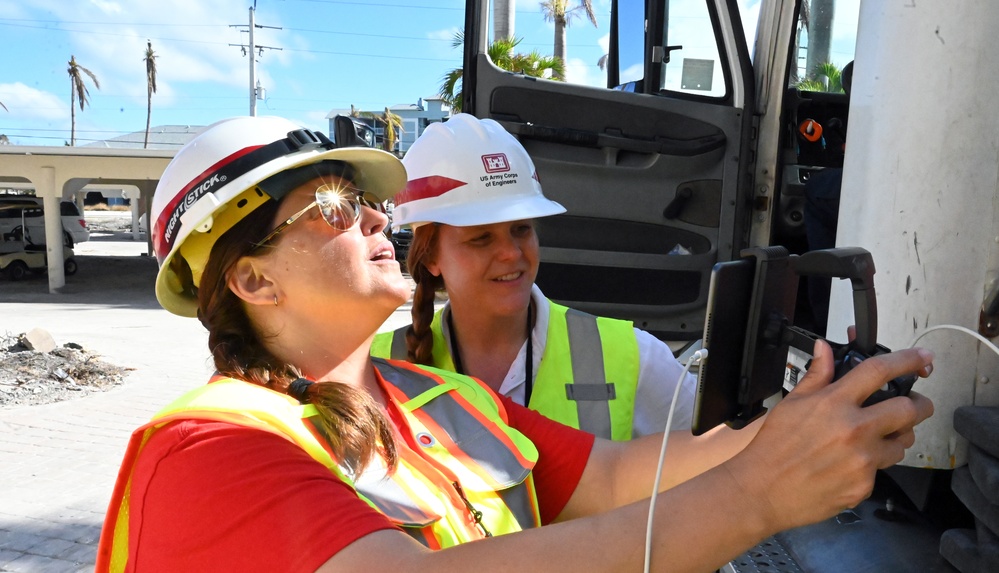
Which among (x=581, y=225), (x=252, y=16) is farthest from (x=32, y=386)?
(x=252, y=16)

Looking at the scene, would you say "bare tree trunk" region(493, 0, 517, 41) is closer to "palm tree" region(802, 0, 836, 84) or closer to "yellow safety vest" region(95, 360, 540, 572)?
"palm tree" region(802, 0, 836, 84)

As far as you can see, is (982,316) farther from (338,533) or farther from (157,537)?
(157,537)

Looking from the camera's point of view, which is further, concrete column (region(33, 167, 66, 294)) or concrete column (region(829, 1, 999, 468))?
concrete column (region(33, 167, 66, 294))

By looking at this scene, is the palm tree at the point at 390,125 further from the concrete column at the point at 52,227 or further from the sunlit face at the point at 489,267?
the sunlit face at the point at 489,267

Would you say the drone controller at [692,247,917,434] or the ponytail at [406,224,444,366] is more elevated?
the drone controller at [692,247,917,434]

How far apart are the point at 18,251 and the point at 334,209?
24.7 meters

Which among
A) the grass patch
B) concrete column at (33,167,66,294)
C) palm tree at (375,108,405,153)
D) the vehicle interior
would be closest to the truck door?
the vehicle interior

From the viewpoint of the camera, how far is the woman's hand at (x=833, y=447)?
1.13 metres

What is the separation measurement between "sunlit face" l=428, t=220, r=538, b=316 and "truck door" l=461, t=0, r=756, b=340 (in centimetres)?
145

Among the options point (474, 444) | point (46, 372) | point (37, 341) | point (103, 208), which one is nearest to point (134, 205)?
point (37, 341)

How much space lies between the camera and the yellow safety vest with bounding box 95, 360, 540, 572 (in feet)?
4.34

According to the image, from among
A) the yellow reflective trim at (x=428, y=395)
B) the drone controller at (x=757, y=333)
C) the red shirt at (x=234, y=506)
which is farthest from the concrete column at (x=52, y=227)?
the drone controller at (x=757, y=333)

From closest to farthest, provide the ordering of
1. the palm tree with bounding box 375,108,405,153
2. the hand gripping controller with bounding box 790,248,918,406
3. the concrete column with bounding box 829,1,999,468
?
the hand gripping controller with bounding box 790,248,918,406, the concrete column with bounding box 829,1,999,468, the palm tree with bounding box 375,108,405,153

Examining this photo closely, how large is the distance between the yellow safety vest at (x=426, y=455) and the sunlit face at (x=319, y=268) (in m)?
0.25
